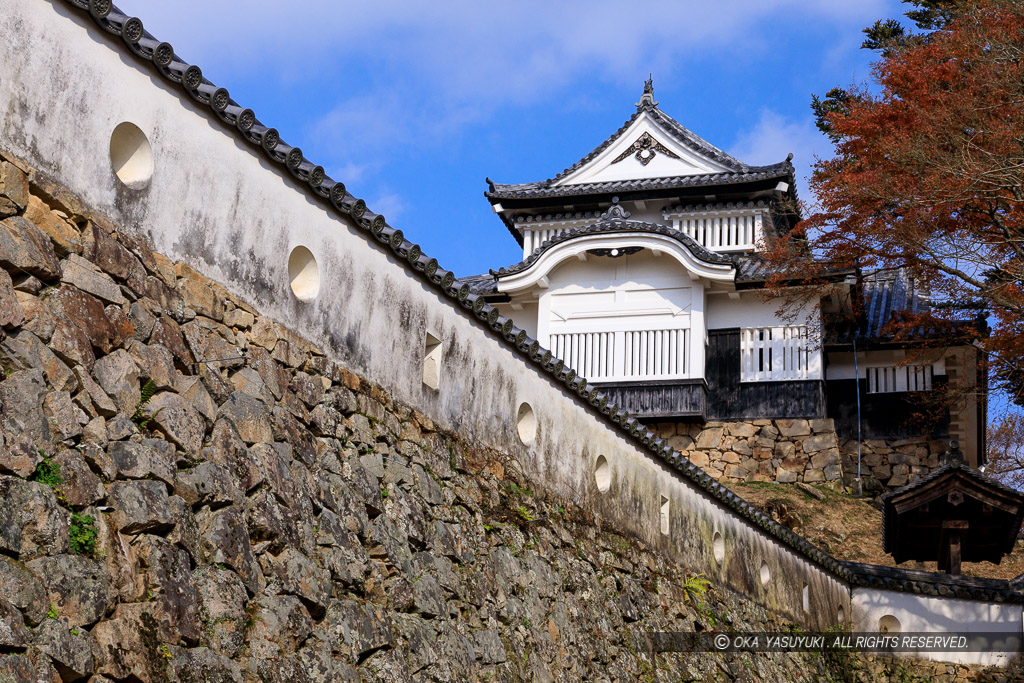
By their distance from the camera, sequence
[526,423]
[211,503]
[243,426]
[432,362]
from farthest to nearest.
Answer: [526,423] < [432,362] < [243,426] < [211,503]

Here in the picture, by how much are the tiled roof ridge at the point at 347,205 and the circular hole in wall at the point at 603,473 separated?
1.74ft

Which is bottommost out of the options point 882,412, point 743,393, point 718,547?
point 718,547

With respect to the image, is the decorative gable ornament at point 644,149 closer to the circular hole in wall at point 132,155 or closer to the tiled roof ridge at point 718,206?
the tiled roof ridge at point 718,206

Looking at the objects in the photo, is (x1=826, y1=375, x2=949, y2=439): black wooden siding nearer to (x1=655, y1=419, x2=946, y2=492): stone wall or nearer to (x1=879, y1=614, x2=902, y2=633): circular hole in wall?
(x1=655, y1=419, x2=946, y2=492): stone wall

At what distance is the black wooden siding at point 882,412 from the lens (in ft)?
74.4

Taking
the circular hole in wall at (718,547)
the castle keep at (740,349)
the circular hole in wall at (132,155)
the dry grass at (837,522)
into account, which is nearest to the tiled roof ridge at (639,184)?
the castle keep at (740,349)

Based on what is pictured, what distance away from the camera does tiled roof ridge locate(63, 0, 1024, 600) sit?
22.1ft

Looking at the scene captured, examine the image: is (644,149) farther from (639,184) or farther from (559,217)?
(559,217)

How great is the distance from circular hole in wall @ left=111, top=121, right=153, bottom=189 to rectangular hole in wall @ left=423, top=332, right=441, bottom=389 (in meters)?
3.38

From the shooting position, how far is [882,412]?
2306 cm

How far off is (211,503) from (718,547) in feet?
32.8

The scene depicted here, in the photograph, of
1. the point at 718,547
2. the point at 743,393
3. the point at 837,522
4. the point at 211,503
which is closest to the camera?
the point at 211,503

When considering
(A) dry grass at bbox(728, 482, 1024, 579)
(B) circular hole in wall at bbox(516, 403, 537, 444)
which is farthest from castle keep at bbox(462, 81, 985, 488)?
(B) circular hole in wall at bbox(516, 403, 537, 444)

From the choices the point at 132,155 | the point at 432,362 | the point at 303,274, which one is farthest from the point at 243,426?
the point at 432,362
